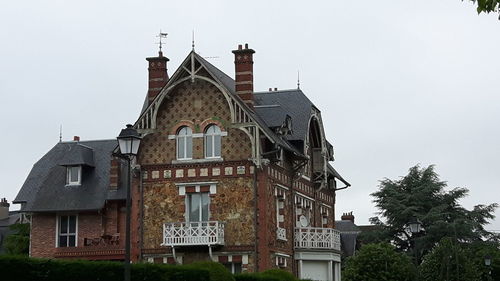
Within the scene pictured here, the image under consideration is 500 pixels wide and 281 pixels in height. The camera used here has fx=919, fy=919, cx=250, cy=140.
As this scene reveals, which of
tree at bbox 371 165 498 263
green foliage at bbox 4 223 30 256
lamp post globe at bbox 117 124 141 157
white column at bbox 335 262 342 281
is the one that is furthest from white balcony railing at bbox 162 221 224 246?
tree at bbox 371 165 498 263

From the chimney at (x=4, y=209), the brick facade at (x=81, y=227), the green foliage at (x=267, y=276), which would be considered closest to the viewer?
the green foliage at (x=267, y=276)

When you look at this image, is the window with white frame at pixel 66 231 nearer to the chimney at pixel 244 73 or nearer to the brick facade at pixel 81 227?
the brick facade at pixel 81 227

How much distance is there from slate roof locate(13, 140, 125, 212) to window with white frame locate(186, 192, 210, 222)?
5772mm

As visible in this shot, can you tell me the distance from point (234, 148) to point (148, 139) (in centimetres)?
400

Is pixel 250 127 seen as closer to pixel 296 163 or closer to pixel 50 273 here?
pixel 296 163

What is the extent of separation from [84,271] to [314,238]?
60.6 feet

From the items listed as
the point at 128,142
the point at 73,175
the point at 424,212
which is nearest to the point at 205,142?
the point at 73,175

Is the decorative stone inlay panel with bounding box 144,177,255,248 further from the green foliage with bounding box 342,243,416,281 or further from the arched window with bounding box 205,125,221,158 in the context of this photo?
the green foliage with bounding box 342,243,416,281

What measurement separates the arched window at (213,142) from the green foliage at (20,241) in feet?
41.3

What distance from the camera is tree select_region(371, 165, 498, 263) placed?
59.8 m

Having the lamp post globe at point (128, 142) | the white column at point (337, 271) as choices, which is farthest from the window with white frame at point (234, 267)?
the lamp post globe at point (128, 142)

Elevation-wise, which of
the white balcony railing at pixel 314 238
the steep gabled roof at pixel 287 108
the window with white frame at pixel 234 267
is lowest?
the window with white frame at pixel 234 267

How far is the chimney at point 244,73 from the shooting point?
39188mm

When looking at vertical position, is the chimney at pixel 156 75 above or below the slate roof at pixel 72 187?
above
